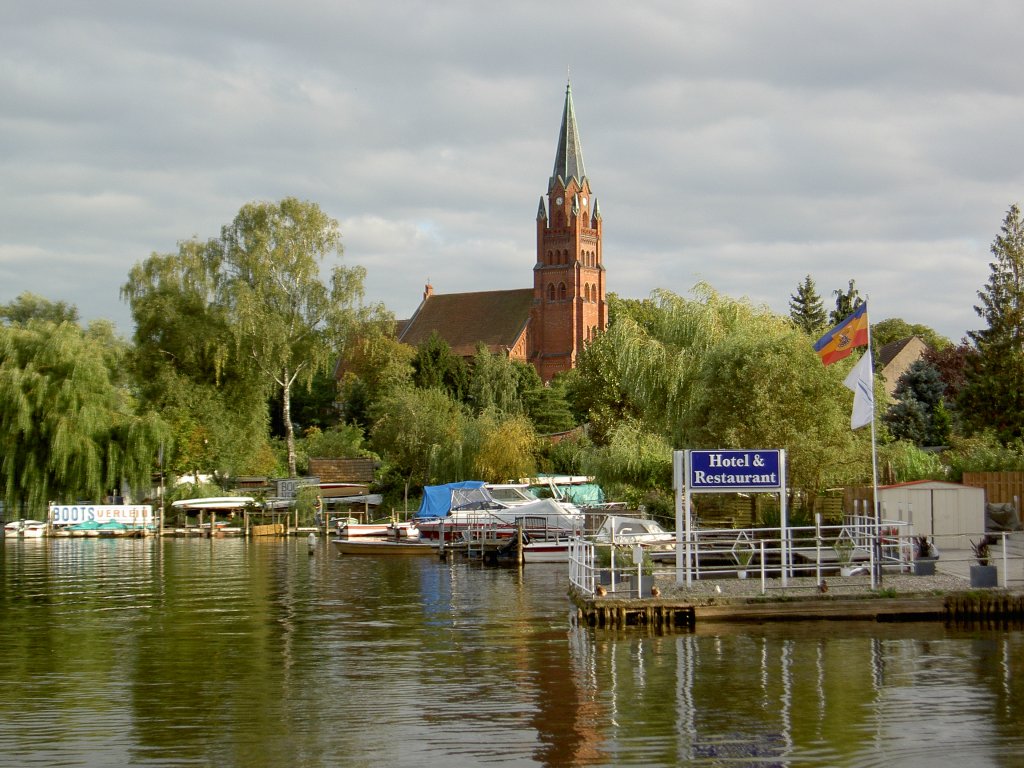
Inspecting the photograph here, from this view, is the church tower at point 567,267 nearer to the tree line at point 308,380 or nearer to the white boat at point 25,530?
the tree line at point 308,380

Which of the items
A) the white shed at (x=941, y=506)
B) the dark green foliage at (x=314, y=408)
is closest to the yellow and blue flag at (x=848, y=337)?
the white shed at (x=941, y=506)

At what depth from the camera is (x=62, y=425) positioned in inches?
2414

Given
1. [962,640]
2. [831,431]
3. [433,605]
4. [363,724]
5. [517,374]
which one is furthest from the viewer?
[517,374]

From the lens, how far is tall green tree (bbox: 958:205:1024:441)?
189 ft

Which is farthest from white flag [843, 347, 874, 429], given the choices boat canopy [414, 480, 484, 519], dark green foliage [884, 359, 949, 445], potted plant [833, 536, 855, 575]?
dark green foliage [884, 359, 949, 445]

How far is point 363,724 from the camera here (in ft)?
49.6

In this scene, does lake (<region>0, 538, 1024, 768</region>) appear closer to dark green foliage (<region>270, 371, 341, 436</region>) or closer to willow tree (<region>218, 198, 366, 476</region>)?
willow tree (<region>218, 198, 366, 476</region>)

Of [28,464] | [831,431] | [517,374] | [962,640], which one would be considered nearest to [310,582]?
[831,431]

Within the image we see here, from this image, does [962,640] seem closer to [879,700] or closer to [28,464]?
[879,700]

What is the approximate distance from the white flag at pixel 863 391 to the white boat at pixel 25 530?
4965 cm

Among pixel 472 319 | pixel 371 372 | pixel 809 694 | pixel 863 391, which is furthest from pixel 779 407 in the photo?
pixel 472 319

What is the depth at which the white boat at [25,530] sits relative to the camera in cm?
6250

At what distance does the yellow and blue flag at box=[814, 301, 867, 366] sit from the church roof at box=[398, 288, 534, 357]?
93983 mm

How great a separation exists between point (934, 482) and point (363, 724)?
79.9 ft
